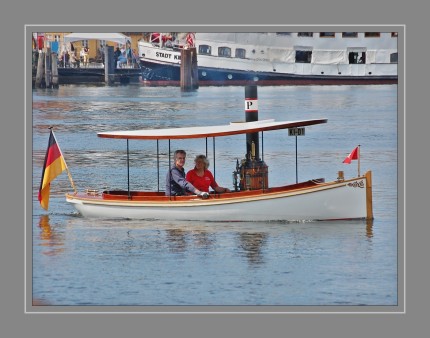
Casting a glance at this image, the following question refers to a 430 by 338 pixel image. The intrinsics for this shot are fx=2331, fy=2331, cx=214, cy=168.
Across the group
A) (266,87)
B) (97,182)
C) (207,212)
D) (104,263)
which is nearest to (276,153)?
(266,87)

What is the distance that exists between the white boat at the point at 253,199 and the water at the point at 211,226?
164 mm

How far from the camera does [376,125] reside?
118 ft

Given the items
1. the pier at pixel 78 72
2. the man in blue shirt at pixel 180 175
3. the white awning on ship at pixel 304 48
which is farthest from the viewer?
the white awning on ship at pixel 304 48

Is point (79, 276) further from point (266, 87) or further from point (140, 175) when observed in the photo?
point (266, 87)

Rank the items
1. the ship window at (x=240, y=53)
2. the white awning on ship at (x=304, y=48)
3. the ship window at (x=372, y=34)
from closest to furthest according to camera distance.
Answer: the ship window at (x=372, y=34), the ship window at (x=240, y=53), the white awning on ship at (x=304, y=48)

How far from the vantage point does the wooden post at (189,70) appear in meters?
31.8

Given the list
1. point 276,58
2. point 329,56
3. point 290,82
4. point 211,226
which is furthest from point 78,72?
point 211,226

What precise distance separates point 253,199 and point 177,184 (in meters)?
0.98

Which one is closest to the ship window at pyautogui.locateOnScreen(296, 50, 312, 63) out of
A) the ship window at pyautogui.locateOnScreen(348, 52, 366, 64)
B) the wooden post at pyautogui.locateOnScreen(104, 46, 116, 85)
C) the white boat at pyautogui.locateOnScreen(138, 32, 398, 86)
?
the white boat at pyautogui.locateOnScreen(138, 32, 398, 86)

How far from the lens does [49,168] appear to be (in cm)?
2861

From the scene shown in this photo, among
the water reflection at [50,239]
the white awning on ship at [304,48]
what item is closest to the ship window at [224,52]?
the white awning on ship at [304,48]

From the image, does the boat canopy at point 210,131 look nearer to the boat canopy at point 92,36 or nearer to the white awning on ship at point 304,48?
the boat canopy at point 92,36

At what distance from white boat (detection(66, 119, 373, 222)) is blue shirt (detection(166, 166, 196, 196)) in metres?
0.11

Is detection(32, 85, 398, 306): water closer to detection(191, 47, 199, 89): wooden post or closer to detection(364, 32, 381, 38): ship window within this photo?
detection(191, 47, 199, 89): wooden post
